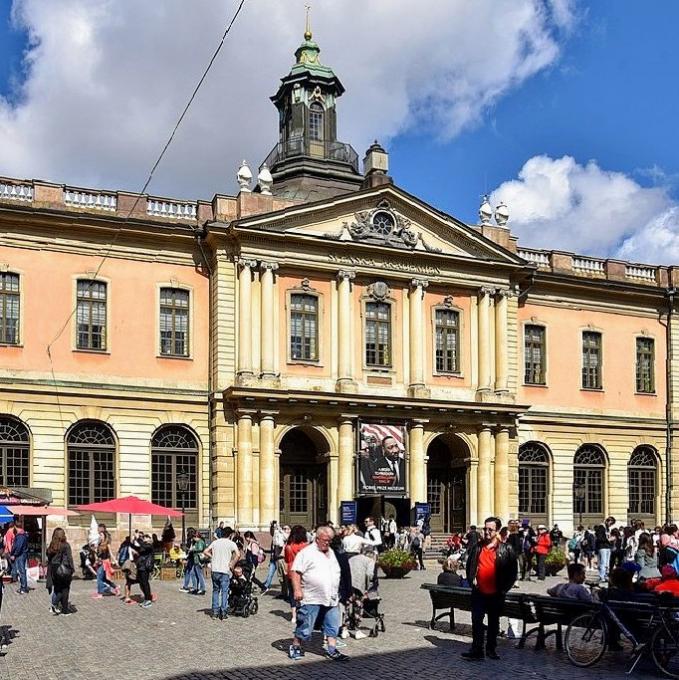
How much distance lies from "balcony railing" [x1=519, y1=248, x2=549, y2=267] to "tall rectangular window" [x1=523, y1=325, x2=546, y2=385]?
2.60 metres

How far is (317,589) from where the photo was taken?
13680 mm

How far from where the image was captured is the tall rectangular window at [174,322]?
34.7 meters

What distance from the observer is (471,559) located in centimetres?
1614

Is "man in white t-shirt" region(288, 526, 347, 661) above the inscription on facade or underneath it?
underneath

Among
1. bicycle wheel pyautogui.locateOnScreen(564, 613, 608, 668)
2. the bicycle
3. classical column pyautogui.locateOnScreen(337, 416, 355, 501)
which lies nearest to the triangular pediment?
classical column pyautogui.locateOnScreen(337, 416, 355, 501)

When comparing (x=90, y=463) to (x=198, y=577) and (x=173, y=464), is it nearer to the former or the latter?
(x=173, y=464)

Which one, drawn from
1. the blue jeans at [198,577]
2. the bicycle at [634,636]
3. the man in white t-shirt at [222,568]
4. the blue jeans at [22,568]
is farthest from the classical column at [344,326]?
the bicycle at [634,636]

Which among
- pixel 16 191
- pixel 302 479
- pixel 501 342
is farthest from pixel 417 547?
pixel 16 191

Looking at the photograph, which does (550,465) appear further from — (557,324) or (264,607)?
(264,607)

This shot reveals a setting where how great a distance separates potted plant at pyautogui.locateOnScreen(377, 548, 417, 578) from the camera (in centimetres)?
2769

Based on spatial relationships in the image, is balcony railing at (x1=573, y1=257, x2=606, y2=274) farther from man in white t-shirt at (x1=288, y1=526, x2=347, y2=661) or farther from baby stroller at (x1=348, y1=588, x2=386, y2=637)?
man in white t-shirt at (x1=288, y1=526, x2=347, y2=661)

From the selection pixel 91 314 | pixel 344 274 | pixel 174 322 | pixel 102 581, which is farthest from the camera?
pixel 344 274

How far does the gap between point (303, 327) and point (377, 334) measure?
2776 millimetres

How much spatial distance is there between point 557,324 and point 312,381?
11.4 m
